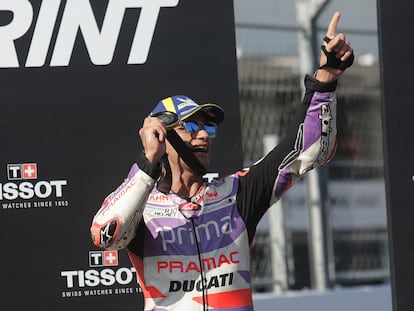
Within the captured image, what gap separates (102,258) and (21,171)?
1.48 feet

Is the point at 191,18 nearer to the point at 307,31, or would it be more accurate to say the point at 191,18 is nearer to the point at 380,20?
the point at 380,20

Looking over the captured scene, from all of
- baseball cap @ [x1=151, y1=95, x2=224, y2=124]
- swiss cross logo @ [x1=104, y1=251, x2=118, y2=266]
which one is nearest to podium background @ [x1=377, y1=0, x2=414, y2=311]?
baseball cap @ [x1=151, y1=95, x2=224, y2=124]

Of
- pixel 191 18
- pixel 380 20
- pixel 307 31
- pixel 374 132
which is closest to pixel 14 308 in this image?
pixel 191 18

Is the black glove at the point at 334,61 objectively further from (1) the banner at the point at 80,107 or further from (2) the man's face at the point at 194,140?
(1) the banner at the point at 80,107

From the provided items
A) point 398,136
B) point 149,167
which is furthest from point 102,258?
point 398,136

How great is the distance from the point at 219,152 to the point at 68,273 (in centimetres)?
74

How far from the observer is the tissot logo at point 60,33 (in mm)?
3316

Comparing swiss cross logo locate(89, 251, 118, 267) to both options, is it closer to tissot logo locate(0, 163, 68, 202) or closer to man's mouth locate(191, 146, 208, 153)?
tissot logo locate(0, 163, 68, 202)

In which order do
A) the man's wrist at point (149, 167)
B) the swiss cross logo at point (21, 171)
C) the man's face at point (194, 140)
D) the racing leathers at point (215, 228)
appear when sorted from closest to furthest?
the man's wrist at point (149, 167)
the racing leathers at point (215, 228)
the man's face at point (194, 140)
the swiss cross logo at point (21, 171)

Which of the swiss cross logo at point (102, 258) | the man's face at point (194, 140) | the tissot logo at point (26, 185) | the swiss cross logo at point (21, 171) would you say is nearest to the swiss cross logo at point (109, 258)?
the swiss cross logo at point (102, 258)

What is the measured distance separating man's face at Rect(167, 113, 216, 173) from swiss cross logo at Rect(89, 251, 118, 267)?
0.69 m

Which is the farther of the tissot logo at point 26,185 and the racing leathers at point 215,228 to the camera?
the tissot logo at point 26,185

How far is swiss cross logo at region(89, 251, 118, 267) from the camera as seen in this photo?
11.0ft

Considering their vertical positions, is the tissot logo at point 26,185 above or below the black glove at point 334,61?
below
